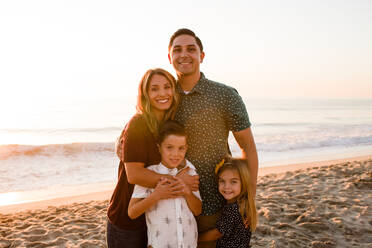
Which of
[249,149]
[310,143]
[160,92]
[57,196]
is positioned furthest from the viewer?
[310,143]

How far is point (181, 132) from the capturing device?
2453 mm

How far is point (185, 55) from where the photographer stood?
2.76m

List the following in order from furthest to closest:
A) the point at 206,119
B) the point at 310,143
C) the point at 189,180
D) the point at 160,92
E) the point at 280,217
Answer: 1. the point at 310,143
2. the point at 280,217
3. the point at 206,119
4. the point at 160,92
5. the point at 189,180

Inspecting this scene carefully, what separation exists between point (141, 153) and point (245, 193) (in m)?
1.05

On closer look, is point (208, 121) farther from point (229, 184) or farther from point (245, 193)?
point (245, 193)

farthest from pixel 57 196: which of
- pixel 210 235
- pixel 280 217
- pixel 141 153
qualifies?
pixel 141 153

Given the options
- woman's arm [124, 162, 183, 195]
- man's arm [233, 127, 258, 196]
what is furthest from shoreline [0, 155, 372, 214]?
woman's arm [124, 162, 183, 195]

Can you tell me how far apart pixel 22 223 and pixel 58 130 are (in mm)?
18848

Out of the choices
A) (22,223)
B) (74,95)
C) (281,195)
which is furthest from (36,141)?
(74,95)

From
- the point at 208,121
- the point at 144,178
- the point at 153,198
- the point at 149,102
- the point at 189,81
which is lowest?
the point at 153,198

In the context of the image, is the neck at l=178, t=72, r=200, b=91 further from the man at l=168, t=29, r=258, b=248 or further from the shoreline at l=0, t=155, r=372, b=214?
the shoreline at l=0, t=155, r=372, b=214

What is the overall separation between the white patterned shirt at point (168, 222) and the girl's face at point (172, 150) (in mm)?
250

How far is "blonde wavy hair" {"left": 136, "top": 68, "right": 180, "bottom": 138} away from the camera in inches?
97.1

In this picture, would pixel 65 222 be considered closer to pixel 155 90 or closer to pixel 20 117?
pixel 155 90
